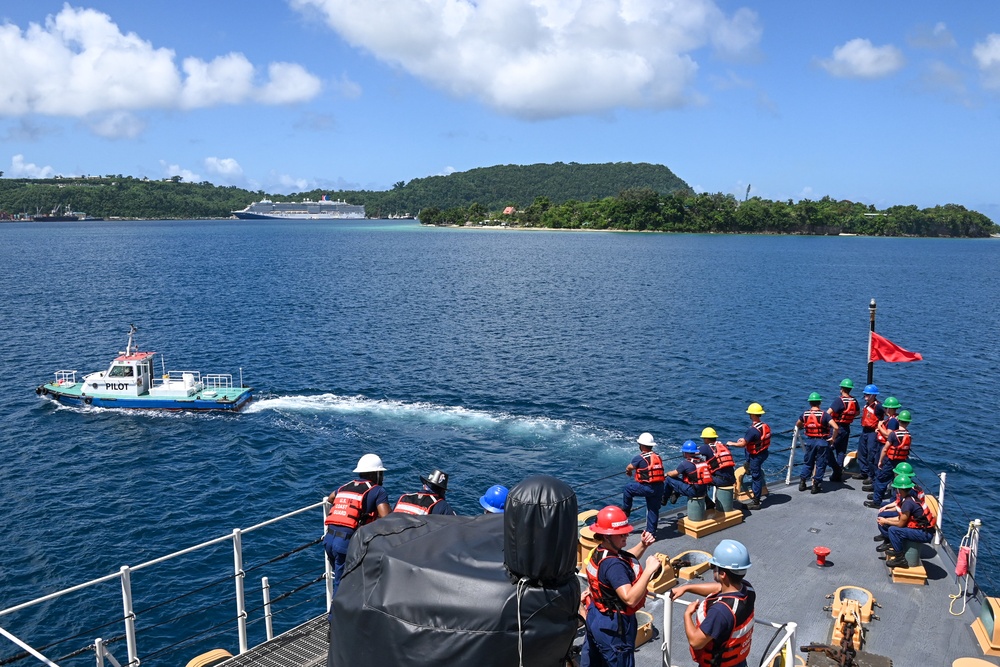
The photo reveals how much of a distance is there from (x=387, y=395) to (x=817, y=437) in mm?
28997

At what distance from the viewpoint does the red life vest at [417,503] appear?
30.7ft

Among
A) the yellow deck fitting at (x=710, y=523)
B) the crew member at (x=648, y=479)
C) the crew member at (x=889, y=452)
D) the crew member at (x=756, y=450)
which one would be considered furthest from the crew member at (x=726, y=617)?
the crew member at (x=889, y=452)

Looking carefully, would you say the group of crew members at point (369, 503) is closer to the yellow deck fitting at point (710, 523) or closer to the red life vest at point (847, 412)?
the yellow deck fitting at point (710, 523)

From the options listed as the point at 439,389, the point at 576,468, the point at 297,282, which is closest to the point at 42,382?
the point at 439,389

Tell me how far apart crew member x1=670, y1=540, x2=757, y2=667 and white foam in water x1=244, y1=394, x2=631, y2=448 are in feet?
88.9

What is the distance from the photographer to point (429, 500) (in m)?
9.48

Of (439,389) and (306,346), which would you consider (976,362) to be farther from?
(306,346)

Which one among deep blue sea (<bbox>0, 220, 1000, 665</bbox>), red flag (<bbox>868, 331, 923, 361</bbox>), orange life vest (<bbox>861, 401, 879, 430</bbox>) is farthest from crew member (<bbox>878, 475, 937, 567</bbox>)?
red flag (<bbox>868, 331, 923, 361</bbox>)

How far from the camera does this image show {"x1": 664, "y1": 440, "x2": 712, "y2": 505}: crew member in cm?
1452

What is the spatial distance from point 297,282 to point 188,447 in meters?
68.7

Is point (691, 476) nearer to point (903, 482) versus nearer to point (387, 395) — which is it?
point (903, 482)

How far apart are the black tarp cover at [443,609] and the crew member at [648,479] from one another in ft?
27.8

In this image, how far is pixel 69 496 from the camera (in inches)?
1156

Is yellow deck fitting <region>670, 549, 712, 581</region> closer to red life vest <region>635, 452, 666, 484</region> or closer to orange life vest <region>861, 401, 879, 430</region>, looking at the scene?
red life vest <region>635, 452, 666, 484</region>
